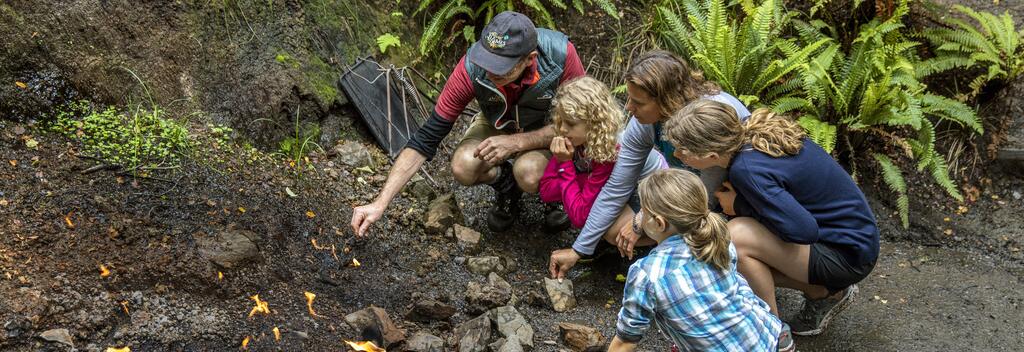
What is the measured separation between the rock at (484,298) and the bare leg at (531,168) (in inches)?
31.5

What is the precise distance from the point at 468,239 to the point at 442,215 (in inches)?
11.2

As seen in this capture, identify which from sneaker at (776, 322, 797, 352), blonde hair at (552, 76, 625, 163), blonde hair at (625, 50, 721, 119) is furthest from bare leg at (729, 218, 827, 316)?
blonde hair at (552, 76, 625, 163)

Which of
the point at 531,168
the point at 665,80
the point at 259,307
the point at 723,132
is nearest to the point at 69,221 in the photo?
the point at 259,307

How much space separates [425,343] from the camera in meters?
4.11

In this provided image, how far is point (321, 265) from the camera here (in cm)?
459

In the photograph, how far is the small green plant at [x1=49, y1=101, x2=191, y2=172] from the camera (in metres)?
4.59

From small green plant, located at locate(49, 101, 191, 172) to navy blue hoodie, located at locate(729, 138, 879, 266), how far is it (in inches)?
143

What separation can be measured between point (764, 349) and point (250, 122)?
406 centimetres

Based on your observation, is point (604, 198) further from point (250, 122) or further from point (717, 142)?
point (250, 122)

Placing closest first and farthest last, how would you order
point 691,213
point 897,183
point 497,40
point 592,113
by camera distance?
1. point 691,213
2. point 592,113
3. point 497,40
4. point 897,183

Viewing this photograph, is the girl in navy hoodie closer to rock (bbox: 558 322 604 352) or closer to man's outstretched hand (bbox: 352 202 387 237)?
rock (bbox: 558 322 604 352)

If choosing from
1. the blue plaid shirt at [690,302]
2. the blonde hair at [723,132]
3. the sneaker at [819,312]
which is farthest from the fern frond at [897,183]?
the blue plaid shirt at [690,302]

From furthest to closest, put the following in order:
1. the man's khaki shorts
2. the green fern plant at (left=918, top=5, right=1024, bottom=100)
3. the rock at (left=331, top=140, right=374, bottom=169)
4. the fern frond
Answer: the green fern plant at (left=918, top=5, right=1024, bottom=100) → the fern frond → the rock at (left=331, top=140, right=374, bottom=169) → the man's khaki shorts

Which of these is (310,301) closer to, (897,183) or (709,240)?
(709,240)
